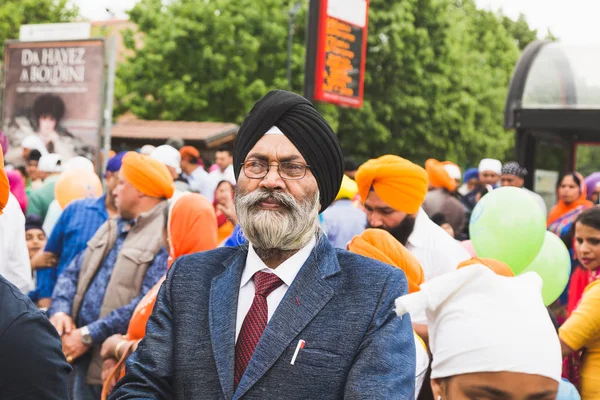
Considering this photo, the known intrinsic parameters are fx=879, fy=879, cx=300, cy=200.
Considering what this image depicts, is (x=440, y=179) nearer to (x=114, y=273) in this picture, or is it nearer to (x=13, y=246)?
(x=114, y=273)

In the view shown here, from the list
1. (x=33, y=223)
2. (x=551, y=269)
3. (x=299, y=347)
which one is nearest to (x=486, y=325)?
(x=299, y=347)

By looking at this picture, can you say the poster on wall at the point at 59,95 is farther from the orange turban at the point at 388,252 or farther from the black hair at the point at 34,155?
the orange turban at the point at 388,252

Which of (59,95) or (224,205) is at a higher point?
(59,95)

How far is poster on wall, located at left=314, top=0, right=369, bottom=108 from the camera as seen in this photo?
36.9 ft

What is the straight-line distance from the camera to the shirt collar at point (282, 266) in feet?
8.36

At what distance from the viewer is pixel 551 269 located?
16.7 ft

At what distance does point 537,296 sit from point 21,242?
350 cm

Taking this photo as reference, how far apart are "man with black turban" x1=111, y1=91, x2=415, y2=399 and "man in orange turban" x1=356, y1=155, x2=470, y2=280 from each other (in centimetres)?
204

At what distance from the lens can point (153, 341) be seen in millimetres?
2443

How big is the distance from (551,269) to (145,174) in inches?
96.8

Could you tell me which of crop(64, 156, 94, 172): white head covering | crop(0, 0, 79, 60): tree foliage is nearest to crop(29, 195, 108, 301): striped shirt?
crop(64, 156, 94, 172): white head covering

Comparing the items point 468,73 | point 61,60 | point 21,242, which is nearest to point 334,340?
point 21,242

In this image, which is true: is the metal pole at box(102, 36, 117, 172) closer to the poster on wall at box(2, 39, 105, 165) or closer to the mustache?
the poster on wall at box(2, 39, 105, 165)

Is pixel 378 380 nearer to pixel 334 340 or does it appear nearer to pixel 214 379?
pixel 334 340
